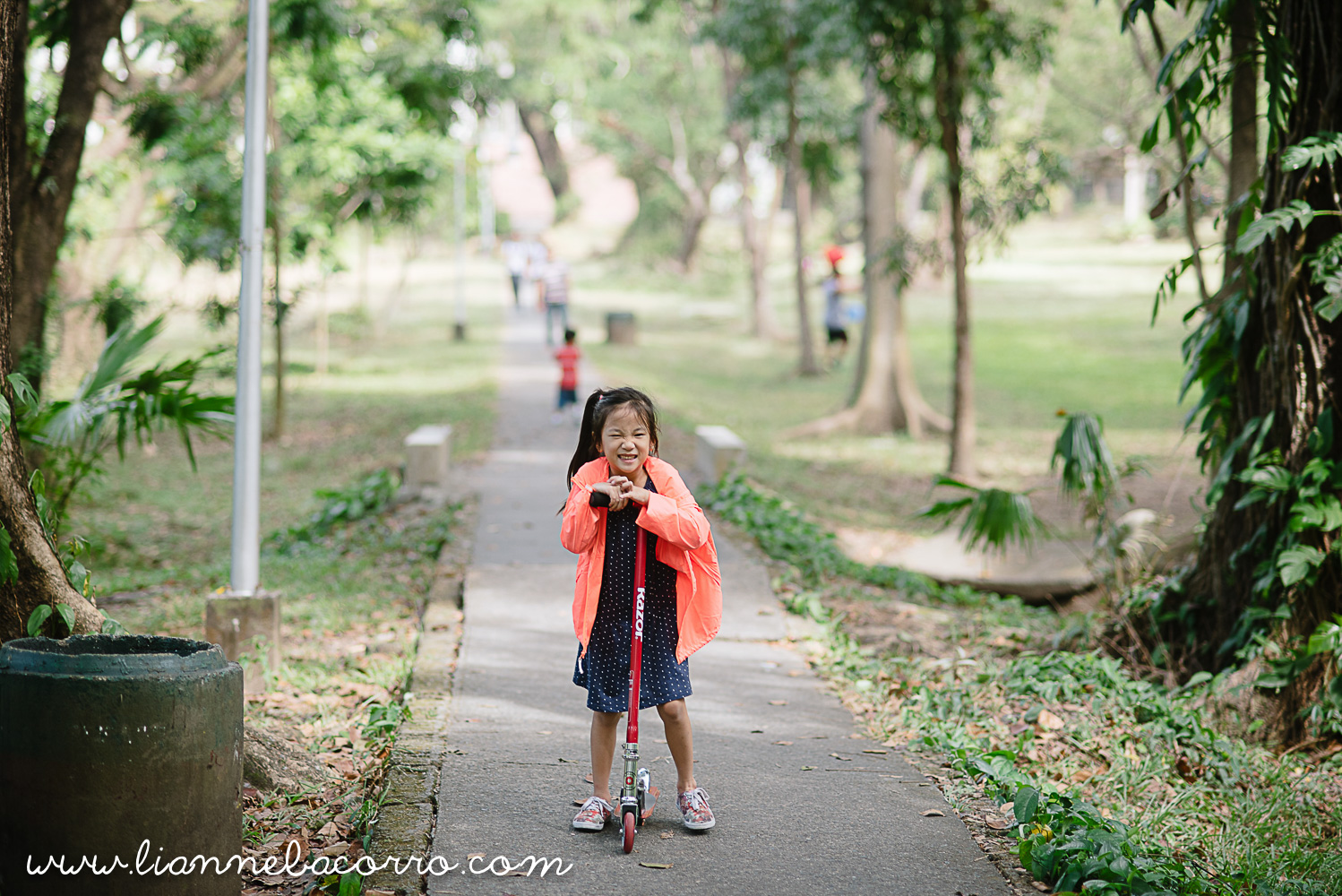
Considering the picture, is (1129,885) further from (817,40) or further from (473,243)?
(473,243)

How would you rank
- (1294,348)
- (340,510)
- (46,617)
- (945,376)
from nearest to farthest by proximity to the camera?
(46,617), (1294,348), (340,510), (945,376)

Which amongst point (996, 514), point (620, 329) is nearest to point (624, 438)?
point (996, 514)

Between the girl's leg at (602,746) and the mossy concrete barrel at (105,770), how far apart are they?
4.11ft

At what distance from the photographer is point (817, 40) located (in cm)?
1567

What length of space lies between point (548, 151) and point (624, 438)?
1940 inches

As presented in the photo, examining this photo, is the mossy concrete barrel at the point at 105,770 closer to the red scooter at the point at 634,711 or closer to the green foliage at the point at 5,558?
the green foliage at the point at 5,558

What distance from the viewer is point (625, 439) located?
3.78 metres

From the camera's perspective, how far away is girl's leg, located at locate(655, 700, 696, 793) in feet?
12.9

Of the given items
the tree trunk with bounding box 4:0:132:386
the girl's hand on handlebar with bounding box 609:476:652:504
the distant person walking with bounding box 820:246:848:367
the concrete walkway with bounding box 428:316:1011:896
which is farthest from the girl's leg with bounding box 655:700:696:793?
the distant person walking with bounding box 820:246:848:367

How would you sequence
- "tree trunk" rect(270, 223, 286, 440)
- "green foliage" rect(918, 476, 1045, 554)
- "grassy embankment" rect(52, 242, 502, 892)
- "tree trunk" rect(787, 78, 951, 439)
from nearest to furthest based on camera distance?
1. "grassy embankment" rect(52, 242, 502, 892)
2. "green foliage" rect(918, 476, 1045, 554)
3. "tree trunk" rect(270, 223, 286, 440)
4. "tree trunk" rect(787, 78, 951, 439)

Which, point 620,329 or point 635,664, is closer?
point 635,664

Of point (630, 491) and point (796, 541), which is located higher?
point (630, 491)

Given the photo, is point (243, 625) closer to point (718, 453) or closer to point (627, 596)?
point (627, 596)

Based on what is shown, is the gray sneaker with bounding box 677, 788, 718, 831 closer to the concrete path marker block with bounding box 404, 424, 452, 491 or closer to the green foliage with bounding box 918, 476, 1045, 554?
the green foliage with bounding box 918, 476, 1045, 554
